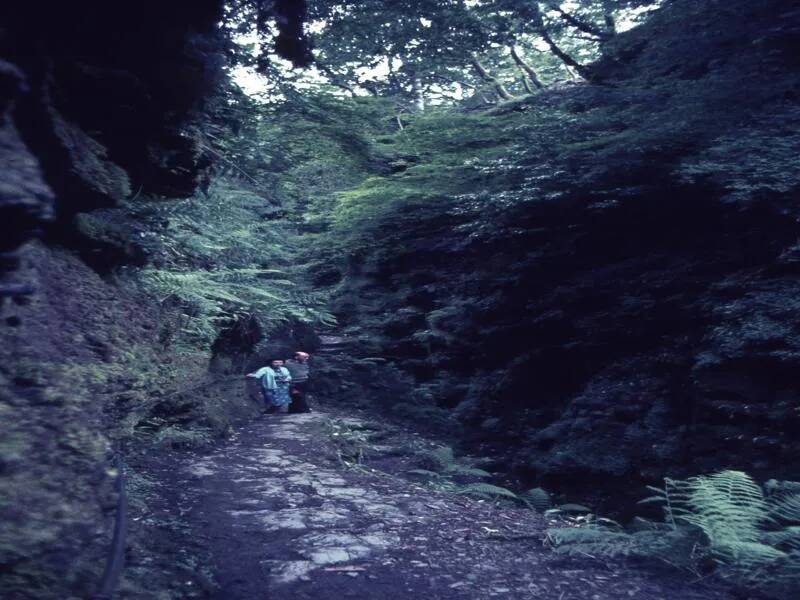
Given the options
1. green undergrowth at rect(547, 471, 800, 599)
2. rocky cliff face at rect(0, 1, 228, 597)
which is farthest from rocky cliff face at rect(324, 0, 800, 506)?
rocky cliff face at rect(0, 1, 228, 597)

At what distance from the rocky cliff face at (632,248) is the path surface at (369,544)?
3.91m

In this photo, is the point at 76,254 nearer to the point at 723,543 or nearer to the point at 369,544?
the point at 369,544

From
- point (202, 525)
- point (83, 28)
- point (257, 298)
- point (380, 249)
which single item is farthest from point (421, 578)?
point (380, 249)

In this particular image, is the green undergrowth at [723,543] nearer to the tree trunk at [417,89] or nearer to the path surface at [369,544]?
the path surface at [369,544]

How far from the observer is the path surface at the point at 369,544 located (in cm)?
451

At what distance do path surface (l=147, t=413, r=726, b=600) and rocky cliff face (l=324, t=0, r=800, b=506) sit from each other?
154 inches

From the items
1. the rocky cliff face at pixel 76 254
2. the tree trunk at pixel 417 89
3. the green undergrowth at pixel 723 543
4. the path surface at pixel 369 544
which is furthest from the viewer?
the tree trunk at pixel 417 89

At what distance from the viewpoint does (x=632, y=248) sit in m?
12.1

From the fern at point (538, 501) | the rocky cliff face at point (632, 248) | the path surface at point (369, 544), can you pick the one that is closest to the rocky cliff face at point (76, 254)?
the path surface at point (369, 544)

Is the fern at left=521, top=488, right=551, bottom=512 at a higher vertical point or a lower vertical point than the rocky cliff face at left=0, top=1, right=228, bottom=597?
lower

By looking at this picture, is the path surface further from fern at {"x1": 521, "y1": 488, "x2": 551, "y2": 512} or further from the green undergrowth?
fern at {"x1": 521, "y1": 488, "x2": 551, "y2": 512}

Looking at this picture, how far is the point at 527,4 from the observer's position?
1245 cm

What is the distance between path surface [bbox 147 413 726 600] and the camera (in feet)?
14.8

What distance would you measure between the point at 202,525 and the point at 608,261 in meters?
9.50
